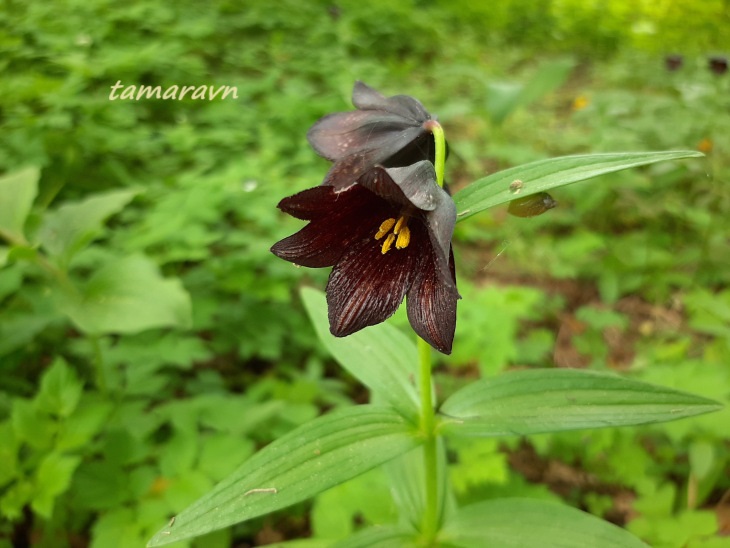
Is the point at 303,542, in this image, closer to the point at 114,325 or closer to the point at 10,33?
the point at 114,325

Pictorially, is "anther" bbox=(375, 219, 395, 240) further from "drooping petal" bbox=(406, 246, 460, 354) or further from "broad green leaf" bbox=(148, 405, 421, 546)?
"broad green leaf" bbox=(148, 405, 421, 546)

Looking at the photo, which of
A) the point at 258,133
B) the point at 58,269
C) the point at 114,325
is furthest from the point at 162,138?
the point at 114,325

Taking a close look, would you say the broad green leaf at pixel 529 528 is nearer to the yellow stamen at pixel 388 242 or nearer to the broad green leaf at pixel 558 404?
the broad green leaf at pixel 558 404

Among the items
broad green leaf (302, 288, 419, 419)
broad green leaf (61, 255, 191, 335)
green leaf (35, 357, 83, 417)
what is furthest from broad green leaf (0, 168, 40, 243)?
broad green leaf (302, 288, 419, 419)

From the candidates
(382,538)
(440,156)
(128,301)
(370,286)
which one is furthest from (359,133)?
(128,301)

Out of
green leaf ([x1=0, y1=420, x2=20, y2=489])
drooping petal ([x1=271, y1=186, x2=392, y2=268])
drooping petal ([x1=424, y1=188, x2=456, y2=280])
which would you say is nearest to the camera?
drooping petal ([x1=424, y1=188, x2=456, y2=280])

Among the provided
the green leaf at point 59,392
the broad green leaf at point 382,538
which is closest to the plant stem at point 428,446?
the broad green leaf at point 382,538

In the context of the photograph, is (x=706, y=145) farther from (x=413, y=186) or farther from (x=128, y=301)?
(x=128, y=301)
